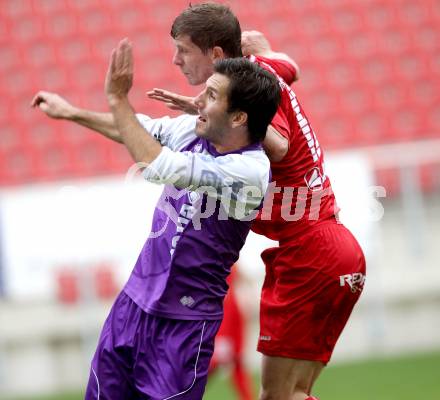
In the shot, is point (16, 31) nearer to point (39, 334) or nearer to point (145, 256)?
point (39, 334)

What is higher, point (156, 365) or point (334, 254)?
point (334, 254)

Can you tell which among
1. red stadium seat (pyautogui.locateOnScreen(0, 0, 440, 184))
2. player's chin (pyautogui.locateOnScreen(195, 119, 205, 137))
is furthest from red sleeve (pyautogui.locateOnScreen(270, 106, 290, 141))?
red stadium seat (pyautogui.locateOnScreen(0, 0, 440, 184))

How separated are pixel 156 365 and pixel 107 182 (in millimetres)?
5737

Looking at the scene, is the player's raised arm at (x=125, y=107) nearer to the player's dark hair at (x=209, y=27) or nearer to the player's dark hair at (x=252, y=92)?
the player's dark hair at (x=252, y=92)

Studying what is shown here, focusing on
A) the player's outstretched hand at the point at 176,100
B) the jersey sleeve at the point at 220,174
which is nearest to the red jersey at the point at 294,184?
the player's outstretched hand at the point at 176,100

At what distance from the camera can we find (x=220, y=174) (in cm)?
391

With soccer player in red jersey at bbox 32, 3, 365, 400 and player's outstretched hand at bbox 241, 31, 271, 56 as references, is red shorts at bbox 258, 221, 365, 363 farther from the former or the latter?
player's outstretched hand at bbox 241, 31, 271, 56

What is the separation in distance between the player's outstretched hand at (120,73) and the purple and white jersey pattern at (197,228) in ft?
0.98

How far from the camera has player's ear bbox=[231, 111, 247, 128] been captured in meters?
3.96

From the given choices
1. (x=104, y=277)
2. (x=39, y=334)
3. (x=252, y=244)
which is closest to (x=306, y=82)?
(x=252, y=244)

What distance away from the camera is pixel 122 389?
4141 millimetres

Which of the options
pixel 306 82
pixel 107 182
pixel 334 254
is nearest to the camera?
pixel 334 254

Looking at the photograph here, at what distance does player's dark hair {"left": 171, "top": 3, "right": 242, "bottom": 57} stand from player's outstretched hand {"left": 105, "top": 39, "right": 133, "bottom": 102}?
0.61m

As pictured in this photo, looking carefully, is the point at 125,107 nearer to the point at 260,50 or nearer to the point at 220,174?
the point at 220,174
